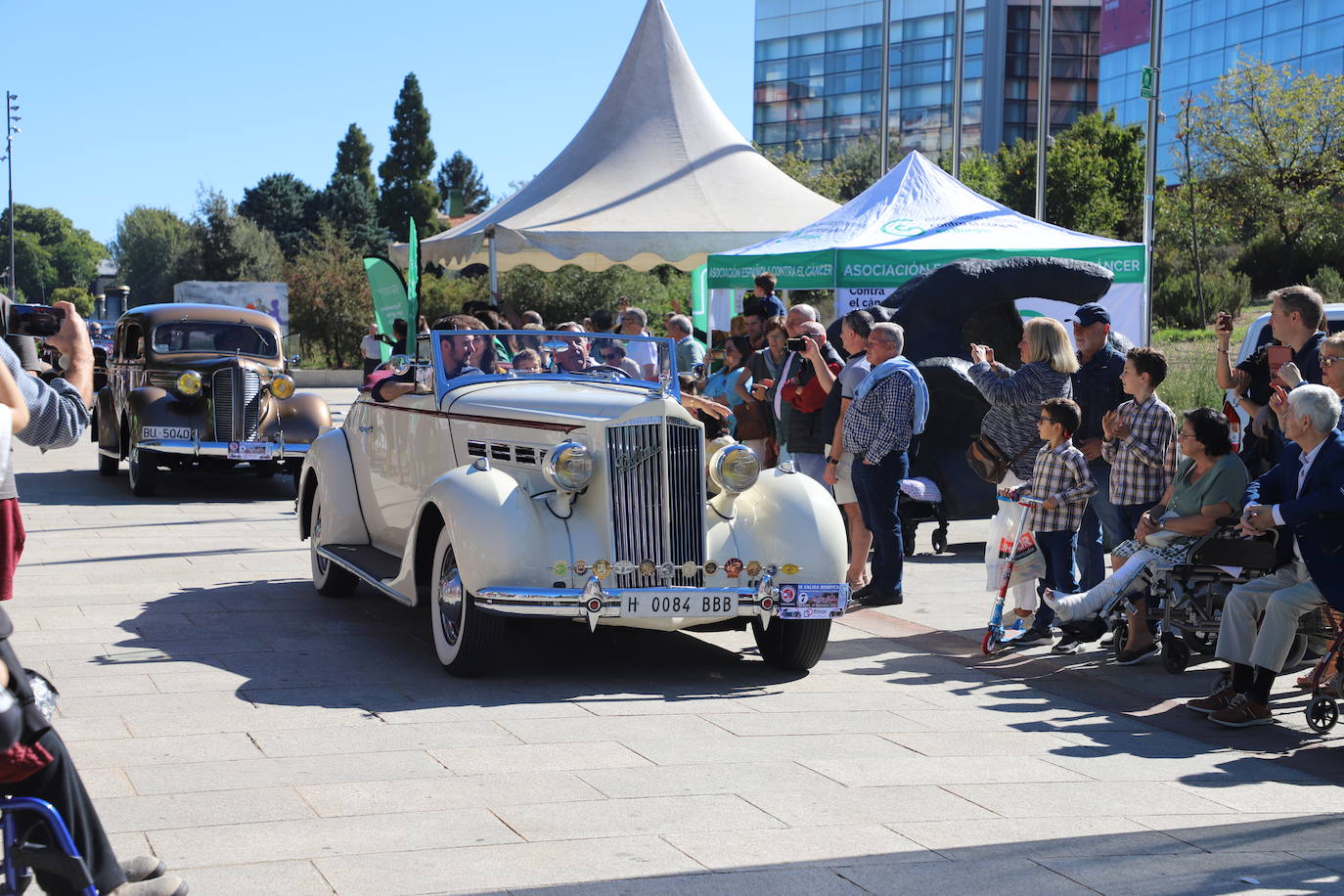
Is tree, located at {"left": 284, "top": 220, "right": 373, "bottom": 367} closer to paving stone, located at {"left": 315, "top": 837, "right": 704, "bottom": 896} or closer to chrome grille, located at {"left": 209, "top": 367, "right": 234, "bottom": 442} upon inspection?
chrome grille, located at {"left": 209, "top": 367, "right": 234, "bottom": 442}

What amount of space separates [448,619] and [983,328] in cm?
714

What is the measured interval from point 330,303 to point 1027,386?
35473 millimetres

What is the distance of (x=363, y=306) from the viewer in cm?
4156

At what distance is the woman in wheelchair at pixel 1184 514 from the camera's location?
Answer: 7109 mm

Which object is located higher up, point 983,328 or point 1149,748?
point 983,328

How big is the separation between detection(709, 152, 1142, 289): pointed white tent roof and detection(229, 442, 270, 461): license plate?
16.6 feet

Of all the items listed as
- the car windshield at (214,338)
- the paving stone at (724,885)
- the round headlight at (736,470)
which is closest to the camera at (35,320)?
the paving stone at (724,885)

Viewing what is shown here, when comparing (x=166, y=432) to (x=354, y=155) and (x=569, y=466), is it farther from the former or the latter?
(x=354, y=155)

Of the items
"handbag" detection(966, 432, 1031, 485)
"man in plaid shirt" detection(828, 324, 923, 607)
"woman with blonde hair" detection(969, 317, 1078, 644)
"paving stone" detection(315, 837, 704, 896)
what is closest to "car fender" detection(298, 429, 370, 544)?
"man in plaid shirt" detection(828, 324, 923, 607)

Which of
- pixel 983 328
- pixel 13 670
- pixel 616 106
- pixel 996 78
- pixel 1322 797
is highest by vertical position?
pixel 996 78

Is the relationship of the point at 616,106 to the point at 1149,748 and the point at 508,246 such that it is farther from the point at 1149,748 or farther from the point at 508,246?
the point at 1149,748

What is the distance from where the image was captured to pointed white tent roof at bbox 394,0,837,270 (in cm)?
1880

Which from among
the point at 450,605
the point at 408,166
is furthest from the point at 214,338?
the point at 408,166

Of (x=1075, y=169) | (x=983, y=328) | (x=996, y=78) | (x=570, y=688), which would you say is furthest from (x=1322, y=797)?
(x=996, y=78)
